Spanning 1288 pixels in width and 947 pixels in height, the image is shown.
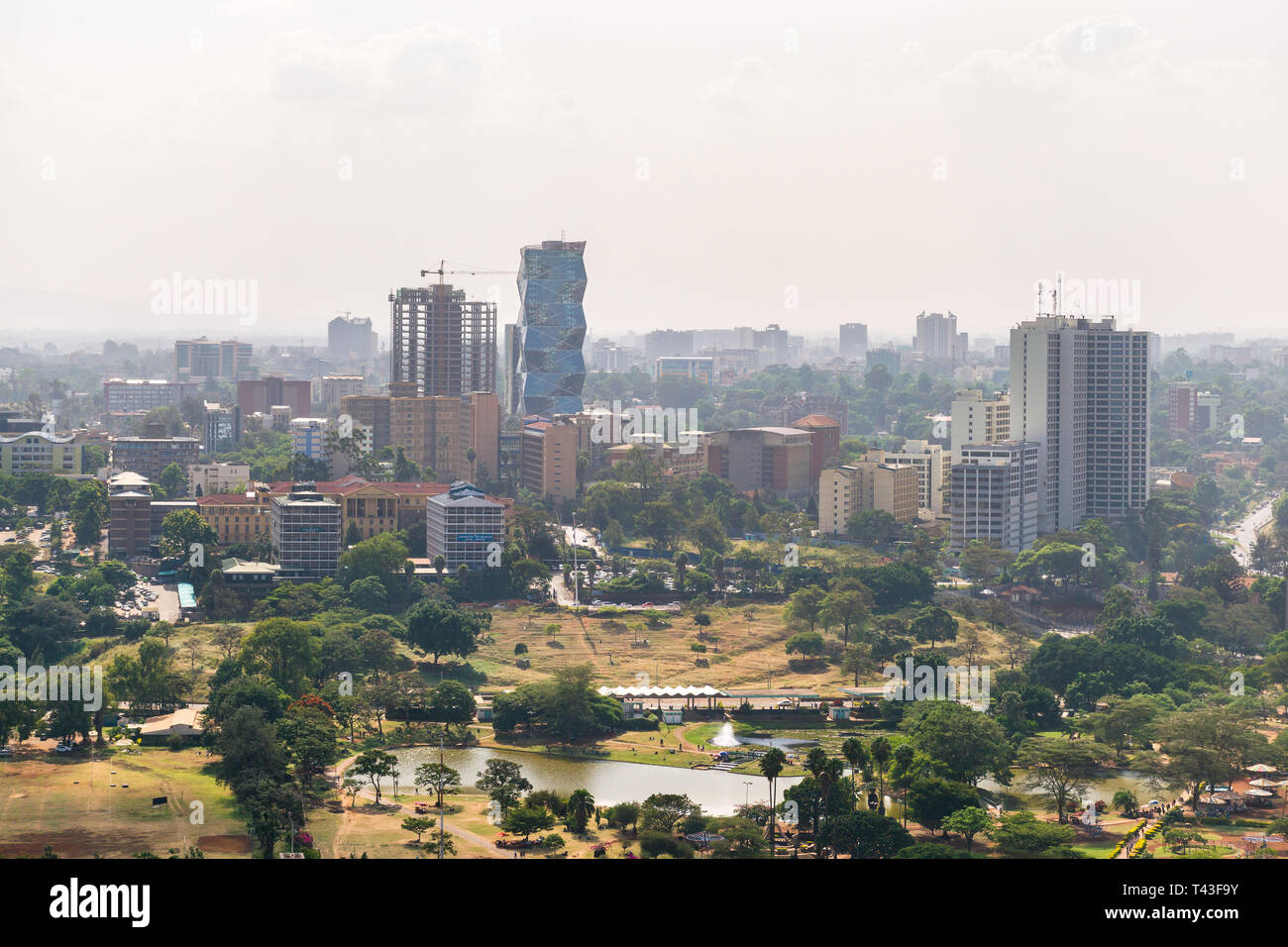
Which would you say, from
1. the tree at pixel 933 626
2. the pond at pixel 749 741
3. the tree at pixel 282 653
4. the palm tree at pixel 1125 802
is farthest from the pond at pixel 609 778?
the tree at pixel 933 626

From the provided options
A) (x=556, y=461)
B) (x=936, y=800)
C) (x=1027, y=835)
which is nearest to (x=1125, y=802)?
(x=1027, y=835)

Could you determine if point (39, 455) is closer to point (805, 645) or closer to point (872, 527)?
point (872, 527)

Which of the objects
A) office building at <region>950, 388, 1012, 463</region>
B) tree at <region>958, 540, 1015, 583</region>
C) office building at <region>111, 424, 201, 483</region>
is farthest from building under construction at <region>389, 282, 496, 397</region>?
tree at <region>958, 540, 1015, 583</region>

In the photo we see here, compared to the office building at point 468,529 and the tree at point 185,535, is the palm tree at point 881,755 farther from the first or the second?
the tree at point 185,535

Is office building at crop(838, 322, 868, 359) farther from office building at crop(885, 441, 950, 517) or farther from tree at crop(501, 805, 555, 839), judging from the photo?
tree at crop(501, 805, 555, 839)

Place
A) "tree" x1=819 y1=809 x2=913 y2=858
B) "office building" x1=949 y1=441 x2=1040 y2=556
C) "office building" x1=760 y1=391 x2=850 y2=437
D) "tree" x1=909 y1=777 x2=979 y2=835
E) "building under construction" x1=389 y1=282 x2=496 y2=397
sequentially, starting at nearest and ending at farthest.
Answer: "tree" x1=819 y1=809 x2=913 y2=858
"tree" x1=909 y1=777 x2=979 y2=835
"office building" x1=949 y1=441 x2=1040 y2=556
"building under construction" x1=389 y1=282 x2=496 y2=397
"office building" x1=760 y1=391 x2=850 y2=437

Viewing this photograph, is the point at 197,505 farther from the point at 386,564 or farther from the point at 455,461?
the point at 455,461
